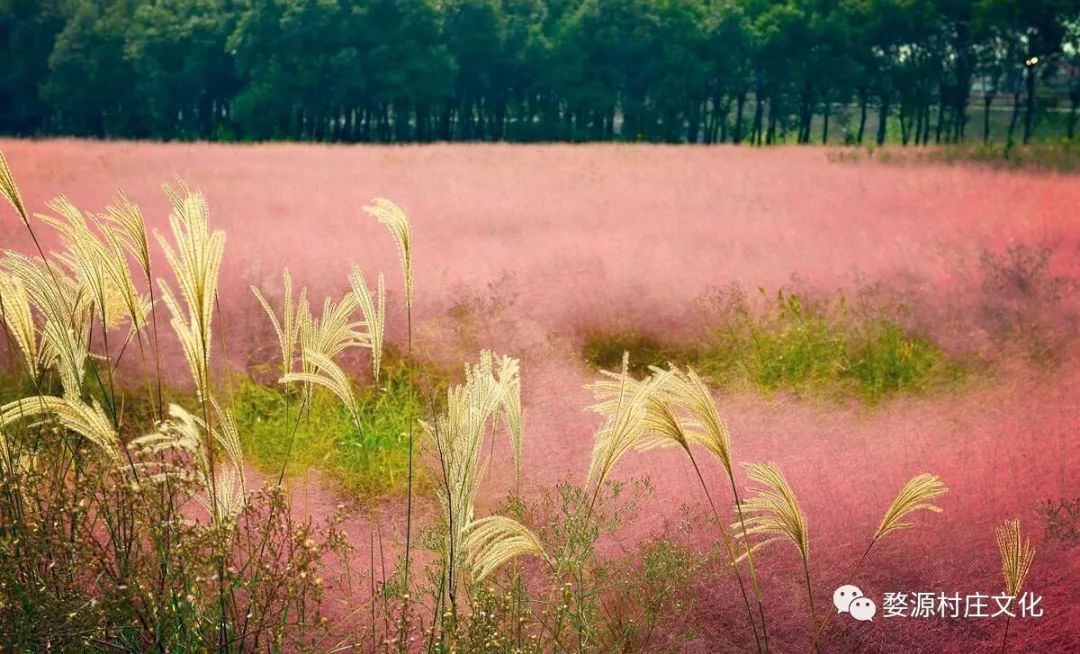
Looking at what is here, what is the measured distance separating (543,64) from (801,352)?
23.1 m

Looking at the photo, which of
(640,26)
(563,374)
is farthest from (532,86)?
(563,374)

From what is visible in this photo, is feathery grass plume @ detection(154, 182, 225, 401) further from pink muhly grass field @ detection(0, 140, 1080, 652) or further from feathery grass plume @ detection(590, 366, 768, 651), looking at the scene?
pink muhly grass field @ detection(0, 140, 1080, 652)

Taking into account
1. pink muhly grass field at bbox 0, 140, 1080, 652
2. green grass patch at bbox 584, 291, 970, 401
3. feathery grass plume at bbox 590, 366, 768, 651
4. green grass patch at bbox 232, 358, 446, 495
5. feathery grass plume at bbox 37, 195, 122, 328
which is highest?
feathery grass plume at bbox 37, 195, 122, 328

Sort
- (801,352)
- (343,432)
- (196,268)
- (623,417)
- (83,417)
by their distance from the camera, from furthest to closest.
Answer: (801,352)
(343,432)
(83,417)
(623,417)
(196,268)

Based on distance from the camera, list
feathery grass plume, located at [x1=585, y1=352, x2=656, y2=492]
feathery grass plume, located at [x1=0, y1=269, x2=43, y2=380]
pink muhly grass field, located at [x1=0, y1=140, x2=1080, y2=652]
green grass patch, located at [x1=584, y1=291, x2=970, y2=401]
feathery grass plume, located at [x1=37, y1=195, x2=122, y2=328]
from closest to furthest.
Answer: feathery grass plume, located at [x1=585, y1=352, x2=656, y2=492] → feathery grass plume, located at [x1=37, y1=195, x2=122, y2=328] → feathery grass plume, located at [x1=0, y1=269, x2=43, y2=380] → pink muhly grass field, located at [x1=0, y1=140, x2=1080, y2=652] → green grass patch, located at [x1=584, y1=291, x2=970, y2=401]

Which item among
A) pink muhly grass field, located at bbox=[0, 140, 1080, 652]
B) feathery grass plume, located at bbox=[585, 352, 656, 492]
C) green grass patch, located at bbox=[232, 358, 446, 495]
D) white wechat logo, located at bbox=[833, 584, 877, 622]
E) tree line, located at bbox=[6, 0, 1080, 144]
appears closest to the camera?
feathery grass plume, located at bbox=[585, 352, 656, 492]

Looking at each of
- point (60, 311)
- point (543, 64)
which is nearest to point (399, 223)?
point (60, 311)

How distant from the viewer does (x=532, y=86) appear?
28656mm

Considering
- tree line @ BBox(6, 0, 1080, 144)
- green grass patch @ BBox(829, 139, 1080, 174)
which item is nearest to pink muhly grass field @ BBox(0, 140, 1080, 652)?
green grass patch @ BBox(829, 139, 1080, 174)

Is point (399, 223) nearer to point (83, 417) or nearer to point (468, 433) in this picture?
point (468, 433)

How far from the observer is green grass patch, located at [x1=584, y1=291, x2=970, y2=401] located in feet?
15.0

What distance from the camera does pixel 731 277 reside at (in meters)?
5.36

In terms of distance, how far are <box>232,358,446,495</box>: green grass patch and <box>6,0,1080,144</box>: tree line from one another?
6018mm

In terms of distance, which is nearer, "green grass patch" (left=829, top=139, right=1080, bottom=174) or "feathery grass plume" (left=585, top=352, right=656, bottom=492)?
"feathery grass plume" (left=585, top=352, right=656, bottom=492)
